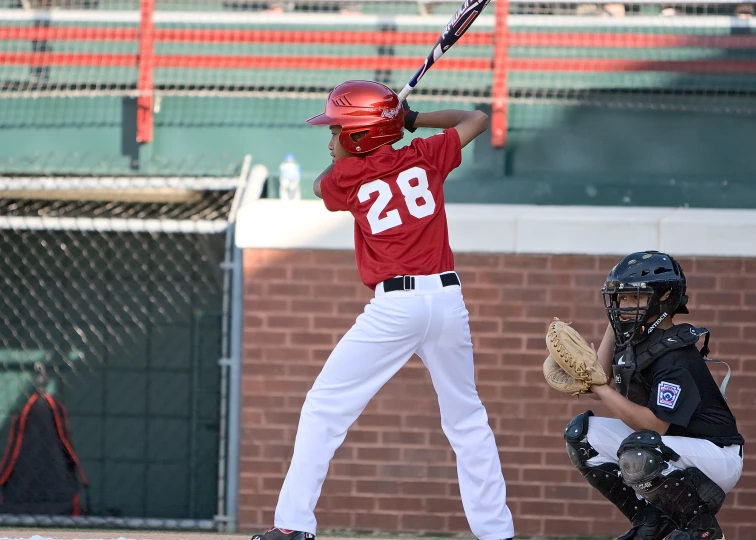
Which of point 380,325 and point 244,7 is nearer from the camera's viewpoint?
point 380,325

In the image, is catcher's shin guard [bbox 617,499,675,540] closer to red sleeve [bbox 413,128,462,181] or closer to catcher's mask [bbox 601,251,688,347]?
catcher's mask [bbox 601,251,688,347]

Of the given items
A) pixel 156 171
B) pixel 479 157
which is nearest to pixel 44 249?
pixel 156 171

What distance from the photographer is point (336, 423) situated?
4.12 metres

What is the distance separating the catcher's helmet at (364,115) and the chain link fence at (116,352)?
137 inches

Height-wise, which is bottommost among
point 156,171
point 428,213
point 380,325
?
point 380,325

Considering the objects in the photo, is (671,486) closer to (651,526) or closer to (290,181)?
(651,526)

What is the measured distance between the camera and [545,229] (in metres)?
6.21

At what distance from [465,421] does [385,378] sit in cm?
35

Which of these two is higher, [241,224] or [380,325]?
[241,224]

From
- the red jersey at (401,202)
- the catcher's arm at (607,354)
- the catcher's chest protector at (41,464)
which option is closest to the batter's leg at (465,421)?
the red jersey at (401,202)

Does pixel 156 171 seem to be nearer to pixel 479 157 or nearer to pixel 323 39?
pixel 323 39

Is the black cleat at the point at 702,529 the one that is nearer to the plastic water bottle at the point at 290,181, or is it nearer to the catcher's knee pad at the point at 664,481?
the catcher's knee pad at the point at 664,481

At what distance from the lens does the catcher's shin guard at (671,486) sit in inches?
154

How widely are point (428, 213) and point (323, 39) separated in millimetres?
3642
